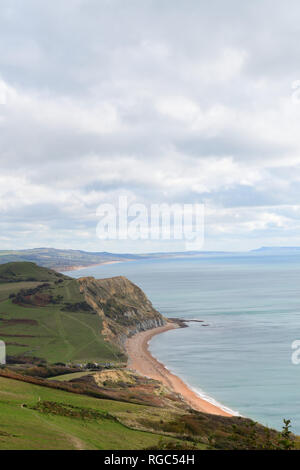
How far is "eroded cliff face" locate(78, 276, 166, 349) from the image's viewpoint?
127 m

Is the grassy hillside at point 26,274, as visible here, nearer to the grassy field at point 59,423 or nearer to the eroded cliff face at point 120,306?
the eroded cliff face at point 120,306

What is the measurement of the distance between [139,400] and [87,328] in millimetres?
64454

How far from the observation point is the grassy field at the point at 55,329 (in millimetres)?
95438

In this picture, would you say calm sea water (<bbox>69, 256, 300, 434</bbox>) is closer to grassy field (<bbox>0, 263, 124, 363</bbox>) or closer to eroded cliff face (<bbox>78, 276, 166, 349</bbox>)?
eroded cliff face (<bbox>78, 276, 166, 349</bbox>)

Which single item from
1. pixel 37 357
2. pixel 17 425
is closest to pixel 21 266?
pixel 37 357

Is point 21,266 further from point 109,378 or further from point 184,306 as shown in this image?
point 109,378

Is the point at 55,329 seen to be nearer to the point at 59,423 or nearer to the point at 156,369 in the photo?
the point at 156,369

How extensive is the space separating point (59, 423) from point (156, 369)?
58.4m

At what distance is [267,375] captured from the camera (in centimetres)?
8212

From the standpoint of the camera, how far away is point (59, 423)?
33.6 meters

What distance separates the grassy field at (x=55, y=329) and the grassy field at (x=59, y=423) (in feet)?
156

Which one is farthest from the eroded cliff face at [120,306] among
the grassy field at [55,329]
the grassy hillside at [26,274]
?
the grassy hillside at [26,274]

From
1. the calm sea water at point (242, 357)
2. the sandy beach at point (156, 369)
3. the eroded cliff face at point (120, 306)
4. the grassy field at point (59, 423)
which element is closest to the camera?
the grassy field at point (59, 423)

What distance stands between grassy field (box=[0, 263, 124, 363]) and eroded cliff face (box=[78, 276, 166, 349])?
14.6ft
